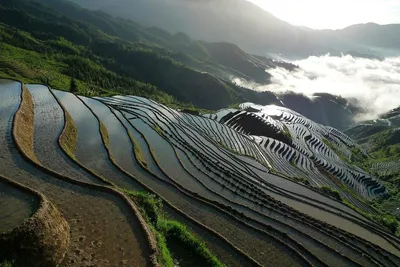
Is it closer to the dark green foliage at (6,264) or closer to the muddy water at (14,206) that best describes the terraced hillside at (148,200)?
the muddy water at (14,206)

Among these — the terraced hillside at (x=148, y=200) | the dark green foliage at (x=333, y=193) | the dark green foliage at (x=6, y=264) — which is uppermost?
the dark green foliage at (x=6, y=264)

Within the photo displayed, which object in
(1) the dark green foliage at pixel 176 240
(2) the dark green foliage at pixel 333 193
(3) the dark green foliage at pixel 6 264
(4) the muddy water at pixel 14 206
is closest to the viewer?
(3) the dark green foliage at pixel 6 264

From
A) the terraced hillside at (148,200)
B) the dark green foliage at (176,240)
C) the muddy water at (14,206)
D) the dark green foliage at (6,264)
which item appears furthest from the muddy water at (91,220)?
the dark green foliage at (6,264)

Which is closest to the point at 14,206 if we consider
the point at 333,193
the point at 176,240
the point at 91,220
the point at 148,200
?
the point at 91,220

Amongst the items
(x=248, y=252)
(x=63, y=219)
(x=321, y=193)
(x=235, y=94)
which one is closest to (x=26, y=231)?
(x=63, y=219)

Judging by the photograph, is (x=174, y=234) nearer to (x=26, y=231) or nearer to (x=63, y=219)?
(x=63, y=219)

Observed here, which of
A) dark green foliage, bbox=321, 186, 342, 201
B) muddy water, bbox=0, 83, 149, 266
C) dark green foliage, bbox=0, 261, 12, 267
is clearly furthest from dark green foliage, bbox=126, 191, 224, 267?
dark green foliage, bbox=321, 186, 342, 201

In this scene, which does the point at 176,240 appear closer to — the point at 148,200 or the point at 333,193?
the point at 148,200
